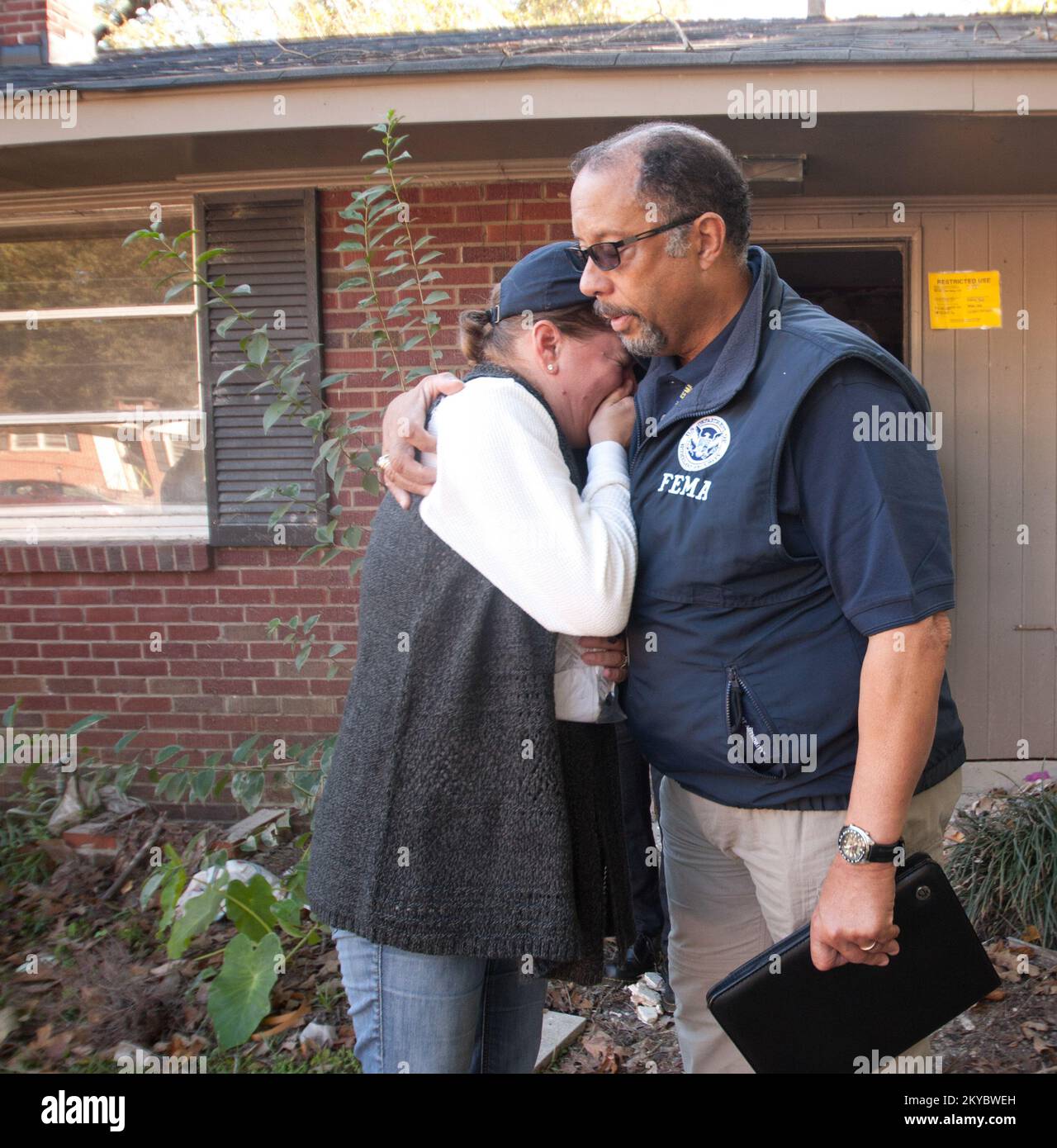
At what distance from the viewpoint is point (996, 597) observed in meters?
5.09

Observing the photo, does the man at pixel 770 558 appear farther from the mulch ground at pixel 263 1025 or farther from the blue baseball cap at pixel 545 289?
the mulch ground at pixel 263 1025

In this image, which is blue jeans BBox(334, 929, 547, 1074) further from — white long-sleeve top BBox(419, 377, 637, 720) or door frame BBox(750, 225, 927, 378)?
door frame BBox(750, 225, 927, 378)

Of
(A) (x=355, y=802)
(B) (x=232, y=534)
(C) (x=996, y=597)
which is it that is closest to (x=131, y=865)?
(B) (x=232, y=534)

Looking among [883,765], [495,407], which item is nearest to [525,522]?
[495,407]

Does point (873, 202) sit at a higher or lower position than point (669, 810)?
higher

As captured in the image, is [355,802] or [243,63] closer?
[355,802]

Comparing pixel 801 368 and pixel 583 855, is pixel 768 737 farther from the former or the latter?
pixel 801 368

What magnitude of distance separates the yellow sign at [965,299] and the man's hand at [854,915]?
409 cm

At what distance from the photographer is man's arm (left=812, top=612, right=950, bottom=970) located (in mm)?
1503

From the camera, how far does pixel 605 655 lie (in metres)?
1.64

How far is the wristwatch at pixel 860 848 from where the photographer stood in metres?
1.53

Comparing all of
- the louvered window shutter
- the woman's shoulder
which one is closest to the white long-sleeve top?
the woman's shoulder

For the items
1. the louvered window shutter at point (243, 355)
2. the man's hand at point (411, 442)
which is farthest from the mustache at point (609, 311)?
the louvered window shutter at point (243, 355)

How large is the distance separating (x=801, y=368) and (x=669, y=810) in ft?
3.11
